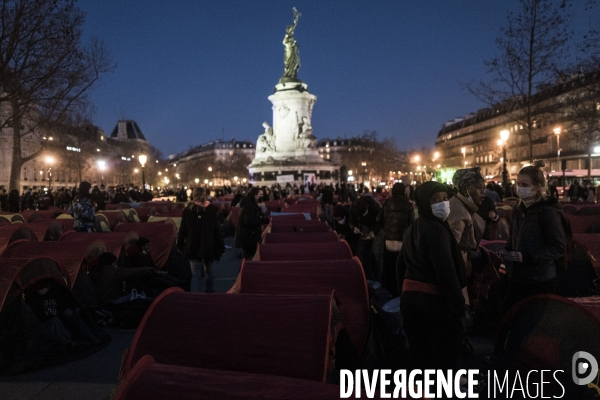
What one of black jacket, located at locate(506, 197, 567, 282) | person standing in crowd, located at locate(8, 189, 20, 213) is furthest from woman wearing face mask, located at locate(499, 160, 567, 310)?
person standing in crowd, located at locate(8, 189, 20, 213)

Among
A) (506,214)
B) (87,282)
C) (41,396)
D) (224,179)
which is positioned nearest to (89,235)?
(87,282)

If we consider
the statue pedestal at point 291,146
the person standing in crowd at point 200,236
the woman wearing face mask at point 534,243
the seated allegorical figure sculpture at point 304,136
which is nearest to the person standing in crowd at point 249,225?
the person standing in crowd at point 200,236

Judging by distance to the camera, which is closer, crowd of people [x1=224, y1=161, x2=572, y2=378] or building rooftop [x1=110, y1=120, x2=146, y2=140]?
crowd of people [x1=224, y1=161, x2=572, y2=378]

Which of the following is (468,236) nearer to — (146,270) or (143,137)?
(146,270)

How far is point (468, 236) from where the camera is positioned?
5676 mm

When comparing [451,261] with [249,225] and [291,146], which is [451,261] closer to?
[249,225]

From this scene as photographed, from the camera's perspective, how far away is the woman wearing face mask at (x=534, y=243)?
4824 mm

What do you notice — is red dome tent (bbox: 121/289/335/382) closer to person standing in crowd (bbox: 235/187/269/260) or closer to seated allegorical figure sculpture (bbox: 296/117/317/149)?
person standing in crowd (bbox: 235/187/269/260)

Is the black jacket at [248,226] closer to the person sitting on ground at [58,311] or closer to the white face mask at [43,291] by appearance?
the person sitting on ground at [58,311]

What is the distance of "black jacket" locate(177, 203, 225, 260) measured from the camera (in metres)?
9.44

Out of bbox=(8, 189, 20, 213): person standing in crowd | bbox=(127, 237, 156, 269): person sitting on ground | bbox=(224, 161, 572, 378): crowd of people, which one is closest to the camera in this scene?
bbox=(224, 161, 572, 378): crowd of people

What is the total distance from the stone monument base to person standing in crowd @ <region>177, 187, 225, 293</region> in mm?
41175

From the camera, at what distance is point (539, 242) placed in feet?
16.2

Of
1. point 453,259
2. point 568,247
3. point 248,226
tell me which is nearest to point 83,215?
point 248,226
